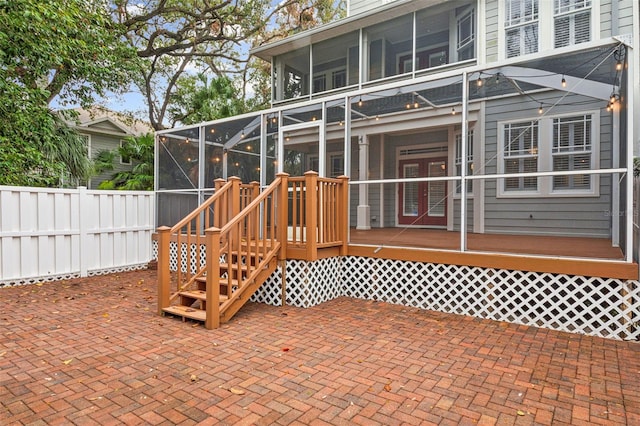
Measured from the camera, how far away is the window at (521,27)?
7656 millimetres

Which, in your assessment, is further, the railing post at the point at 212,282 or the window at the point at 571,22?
the window at the point at 571,22

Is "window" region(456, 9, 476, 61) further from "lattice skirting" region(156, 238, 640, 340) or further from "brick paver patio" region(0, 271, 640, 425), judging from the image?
"brick paver patio" region(0, 271, 640, 425)

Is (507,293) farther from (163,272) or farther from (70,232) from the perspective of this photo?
(70,232)

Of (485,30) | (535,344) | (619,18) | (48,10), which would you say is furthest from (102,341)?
(619,18)

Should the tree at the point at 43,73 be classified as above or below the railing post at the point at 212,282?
above

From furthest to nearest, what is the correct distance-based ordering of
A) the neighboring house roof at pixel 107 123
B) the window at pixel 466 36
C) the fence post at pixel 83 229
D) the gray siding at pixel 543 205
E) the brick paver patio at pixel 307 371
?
the neighboring house roof at pixel 107 123 → the window at pixel 466 36 → the fence post at pixel 83 229 → the gray siding at pixel 543 205 → the brick paver patio at pixel 307 371

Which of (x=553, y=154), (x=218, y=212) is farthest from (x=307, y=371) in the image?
(x=553, y=154)

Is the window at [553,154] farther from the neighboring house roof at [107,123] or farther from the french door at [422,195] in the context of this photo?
the neighboring house roof at [107,123]

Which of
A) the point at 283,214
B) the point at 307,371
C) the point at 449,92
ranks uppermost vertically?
the point at 449,92

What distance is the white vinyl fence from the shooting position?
617 centimetres

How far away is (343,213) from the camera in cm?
570

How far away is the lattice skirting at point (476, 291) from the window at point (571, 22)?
5634mm

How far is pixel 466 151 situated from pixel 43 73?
977 cm

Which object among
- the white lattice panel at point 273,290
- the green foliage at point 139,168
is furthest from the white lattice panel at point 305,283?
the green foliage at point 139,168
